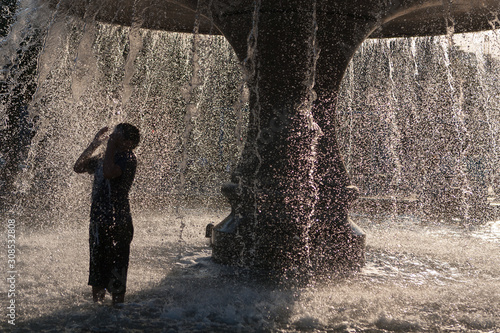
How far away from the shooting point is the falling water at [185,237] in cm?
369

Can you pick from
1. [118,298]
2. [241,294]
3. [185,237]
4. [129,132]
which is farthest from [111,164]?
[185,237]

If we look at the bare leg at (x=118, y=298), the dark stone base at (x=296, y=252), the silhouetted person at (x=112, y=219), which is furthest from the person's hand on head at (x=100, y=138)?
the dark stone base at (x=296, y=252)

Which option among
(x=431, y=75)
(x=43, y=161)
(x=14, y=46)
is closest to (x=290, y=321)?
(x=14, y=46)

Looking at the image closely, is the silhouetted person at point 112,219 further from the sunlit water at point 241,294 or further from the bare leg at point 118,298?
the sunlit water at point 241,294

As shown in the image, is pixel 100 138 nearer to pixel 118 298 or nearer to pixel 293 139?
pixel 118 298

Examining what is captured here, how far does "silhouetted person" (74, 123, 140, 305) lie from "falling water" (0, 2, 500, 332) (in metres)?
0.22

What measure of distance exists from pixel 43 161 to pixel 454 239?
1167 centimetres

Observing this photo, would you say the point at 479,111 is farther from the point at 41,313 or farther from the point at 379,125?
the point at 41,313

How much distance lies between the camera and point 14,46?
6.68 meters

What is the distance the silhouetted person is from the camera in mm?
3645

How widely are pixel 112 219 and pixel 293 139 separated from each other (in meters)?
2.40

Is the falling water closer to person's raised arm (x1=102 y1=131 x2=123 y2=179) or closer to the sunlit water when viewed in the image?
the sunlit water

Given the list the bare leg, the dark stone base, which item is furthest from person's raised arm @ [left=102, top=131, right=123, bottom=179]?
the dark stone base

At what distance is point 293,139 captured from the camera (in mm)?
5449
